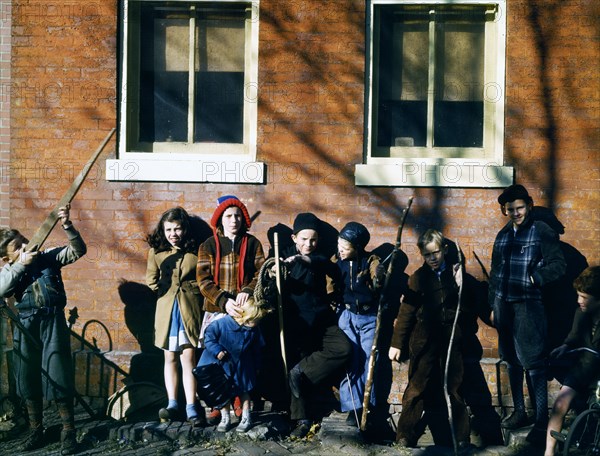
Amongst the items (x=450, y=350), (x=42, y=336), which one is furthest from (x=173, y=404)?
(x=450, y=350)

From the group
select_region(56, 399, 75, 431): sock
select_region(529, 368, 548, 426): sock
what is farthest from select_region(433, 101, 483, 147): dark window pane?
select_region(56, 399, 75, 431): sock

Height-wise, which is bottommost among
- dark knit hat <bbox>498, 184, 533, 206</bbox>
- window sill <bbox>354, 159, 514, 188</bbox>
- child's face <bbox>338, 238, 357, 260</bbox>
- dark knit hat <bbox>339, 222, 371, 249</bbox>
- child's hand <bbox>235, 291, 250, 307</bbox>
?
child's hand <bbox>235, 291, 250, 307</bbox>

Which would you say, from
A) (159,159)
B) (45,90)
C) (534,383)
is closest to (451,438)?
(534,383)

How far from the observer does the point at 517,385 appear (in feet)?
23.4

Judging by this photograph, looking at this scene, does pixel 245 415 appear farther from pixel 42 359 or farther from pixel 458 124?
pixel 458 124

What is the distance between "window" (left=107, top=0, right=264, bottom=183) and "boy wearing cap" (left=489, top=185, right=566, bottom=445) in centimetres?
267

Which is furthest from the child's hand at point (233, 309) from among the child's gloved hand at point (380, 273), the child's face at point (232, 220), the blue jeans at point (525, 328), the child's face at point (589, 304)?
the child's face at point (589, 304)

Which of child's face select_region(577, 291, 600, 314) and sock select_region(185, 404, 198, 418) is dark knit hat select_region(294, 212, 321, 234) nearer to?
sock select_region(185, 404, 198, 418)

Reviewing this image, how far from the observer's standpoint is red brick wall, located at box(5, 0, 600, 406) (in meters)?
7.58

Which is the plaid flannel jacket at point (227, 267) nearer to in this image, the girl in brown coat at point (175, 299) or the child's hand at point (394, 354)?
the girl in brown coat at point (175, 299)

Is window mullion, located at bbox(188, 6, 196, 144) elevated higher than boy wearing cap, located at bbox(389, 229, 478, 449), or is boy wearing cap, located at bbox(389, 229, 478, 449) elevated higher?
window mullion, located at bbox(188, 6, 196, 144)

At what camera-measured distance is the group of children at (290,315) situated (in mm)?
6801

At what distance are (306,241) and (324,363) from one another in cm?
112

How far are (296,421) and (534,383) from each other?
2176 mm
